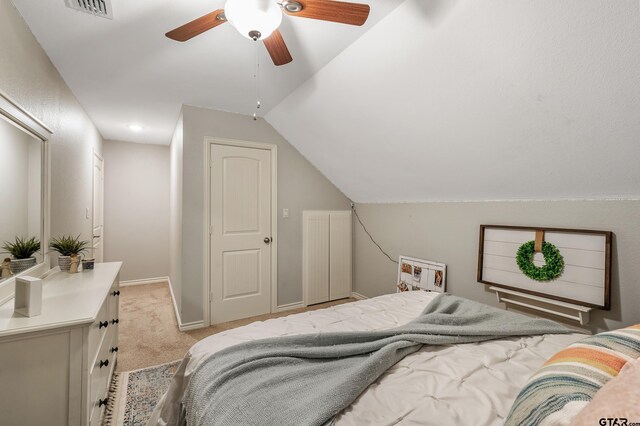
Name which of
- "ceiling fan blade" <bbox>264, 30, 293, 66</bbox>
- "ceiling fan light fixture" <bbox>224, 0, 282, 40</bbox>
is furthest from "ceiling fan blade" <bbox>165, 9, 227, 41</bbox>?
"ceiling fan blade" <bbox>264, 30, 293, 66</bbox>

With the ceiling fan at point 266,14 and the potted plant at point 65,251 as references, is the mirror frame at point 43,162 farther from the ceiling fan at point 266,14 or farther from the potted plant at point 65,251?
the ceiling fan at point 266,14

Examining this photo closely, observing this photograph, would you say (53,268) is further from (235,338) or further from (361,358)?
(361,358)

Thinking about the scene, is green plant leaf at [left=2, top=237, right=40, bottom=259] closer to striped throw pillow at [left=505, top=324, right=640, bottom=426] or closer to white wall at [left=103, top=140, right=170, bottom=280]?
striped throw pillow at [left=505, top=324, right=640, bottom=426]

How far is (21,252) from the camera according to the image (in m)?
1.65

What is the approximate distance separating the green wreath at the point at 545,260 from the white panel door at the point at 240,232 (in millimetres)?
2484

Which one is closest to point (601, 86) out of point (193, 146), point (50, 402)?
point (50, 402)

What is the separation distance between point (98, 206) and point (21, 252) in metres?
2.86

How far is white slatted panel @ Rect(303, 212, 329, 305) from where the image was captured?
375 cm

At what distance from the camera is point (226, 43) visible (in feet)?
6.44

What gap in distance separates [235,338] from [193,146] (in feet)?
7.49

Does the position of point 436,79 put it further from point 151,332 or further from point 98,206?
point 98,206

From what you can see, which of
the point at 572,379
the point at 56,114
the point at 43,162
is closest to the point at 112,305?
the point at 43,162

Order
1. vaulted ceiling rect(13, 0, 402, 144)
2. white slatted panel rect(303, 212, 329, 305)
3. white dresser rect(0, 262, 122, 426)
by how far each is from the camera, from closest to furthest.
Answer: white dresser rect(0, 262, 122, 426) < vaulted ceiling rect(13, 0, 402, 144) < white slatted panel rect(303, 212, 329, 305)

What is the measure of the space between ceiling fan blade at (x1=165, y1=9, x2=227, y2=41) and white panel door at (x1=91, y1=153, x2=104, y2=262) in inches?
124
